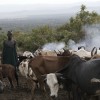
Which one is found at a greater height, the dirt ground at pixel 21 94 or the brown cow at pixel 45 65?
the brown cow at pixel 45 65

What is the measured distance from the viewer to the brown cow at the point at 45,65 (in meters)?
8.88

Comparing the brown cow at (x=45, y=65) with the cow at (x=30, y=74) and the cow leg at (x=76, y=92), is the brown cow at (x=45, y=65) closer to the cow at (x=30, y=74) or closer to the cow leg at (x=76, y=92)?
the cow at (x=30, y=74)

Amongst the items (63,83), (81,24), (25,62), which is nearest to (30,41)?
(81,24)

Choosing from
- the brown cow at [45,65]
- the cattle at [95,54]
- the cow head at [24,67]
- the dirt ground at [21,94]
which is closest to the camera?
the brown cow at [45,65]

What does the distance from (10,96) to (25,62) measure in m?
1.44

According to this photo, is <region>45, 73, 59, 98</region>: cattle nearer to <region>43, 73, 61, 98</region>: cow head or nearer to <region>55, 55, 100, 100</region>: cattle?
<region>43, 73, 61, 98</region>: cow head

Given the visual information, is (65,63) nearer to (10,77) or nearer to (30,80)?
(30,80)

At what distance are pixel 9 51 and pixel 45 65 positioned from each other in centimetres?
167

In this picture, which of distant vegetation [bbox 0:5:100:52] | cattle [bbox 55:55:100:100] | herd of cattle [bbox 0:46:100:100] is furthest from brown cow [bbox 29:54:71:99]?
distant vegetation [bbox 0:5:100:52]

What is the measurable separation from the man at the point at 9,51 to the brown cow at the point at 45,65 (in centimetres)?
118

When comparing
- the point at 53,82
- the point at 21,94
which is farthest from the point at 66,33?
the point at 53,82

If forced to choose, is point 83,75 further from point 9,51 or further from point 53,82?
point 9,51

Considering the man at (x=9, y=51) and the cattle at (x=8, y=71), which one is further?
the cattle at (x=8, y=71)

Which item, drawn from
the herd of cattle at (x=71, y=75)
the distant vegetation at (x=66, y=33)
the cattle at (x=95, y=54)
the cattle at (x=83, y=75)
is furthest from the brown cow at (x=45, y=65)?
the distant vegetation at (x=66, y=33)
